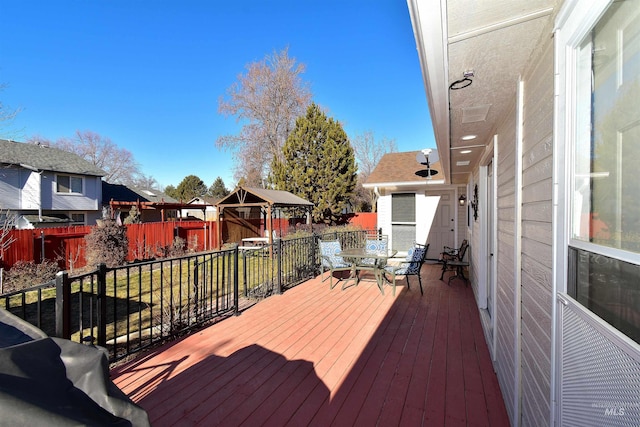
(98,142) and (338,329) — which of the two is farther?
(98,142)

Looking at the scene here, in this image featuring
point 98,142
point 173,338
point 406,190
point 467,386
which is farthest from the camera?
point 98,142

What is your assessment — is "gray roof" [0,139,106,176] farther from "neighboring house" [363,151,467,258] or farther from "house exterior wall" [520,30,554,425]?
"house exterior wall" [520,30,554,425]

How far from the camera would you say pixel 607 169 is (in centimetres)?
93

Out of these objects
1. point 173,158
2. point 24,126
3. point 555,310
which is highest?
point 173,158

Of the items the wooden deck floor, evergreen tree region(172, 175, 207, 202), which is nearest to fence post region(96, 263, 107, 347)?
the wooden deck floor

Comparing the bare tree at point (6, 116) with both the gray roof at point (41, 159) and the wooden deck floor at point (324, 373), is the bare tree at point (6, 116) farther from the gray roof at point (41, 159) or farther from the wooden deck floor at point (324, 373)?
the wooden deck floor at point (324, 373)

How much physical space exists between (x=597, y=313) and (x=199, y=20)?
41.4 ft

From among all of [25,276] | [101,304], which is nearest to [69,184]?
[25,276]

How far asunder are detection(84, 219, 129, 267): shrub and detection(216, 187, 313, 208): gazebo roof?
421cm

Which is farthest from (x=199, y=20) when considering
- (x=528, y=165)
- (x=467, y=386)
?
(x=467, y=386)

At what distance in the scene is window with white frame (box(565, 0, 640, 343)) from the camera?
2.59 feet

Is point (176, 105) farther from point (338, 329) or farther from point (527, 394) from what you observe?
point (527, 394)

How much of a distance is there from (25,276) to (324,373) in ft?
27.8

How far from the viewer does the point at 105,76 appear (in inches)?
524
